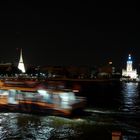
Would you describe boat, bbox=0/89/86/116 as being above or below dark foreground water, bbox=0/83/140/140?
above

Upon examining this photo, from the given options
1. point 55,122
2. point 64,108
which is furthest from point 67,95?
point 55,122

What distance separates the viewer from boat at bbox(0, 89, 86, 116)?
156 feet

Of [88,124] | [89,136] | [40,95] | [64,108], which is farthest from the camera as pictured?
[40,95]

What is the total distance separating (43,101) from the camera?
49.3 m

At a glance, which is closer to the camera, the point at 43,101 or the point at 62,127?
the point at 62,127

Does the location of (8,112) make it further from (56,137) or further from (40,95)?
(56,137)

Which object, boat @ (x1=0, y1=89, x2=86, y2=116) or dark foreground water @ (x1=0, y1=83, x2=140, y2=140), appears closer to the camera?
dark foreground water @ (x1=0, y1=83, x2=140, y2=140)

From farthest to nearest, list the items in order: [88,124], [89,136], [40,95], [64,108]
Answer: [40,95]
[64,108]
[88,124]
[89,136]

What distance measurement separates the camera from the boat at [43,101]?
4753 centimetres

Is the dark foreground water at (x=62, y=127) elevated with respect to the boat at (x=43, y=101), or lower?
lower

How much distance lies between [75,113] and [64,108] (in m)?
1.50

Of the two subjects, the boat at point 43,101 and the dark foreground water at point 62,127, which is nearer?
the dark foreground water at point 62,127

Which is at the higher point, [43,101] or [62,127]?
[43,101]

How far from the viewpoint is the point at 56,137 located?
3519cm
